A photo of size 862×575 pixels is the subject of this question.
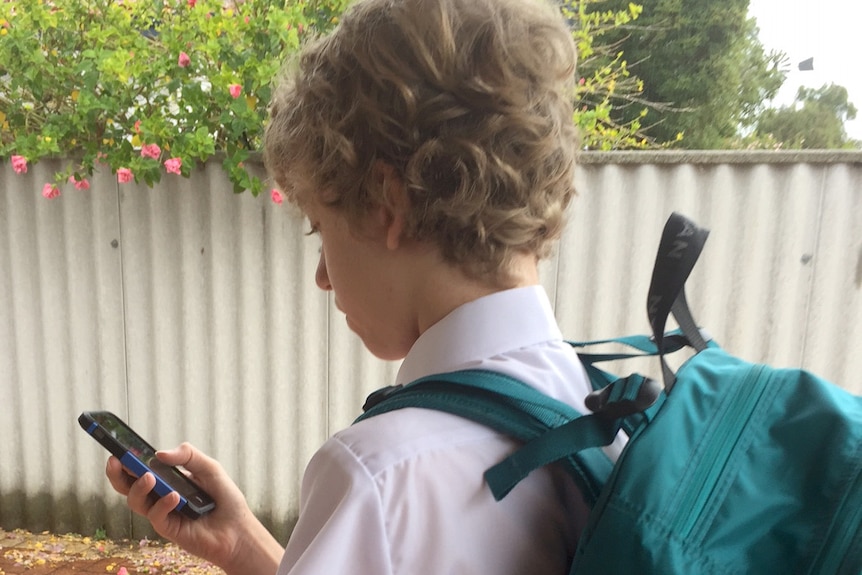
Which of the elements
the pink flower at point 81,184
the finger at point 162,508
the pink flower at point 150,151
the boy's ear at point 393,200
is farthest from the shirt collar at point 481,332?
the pink flower at point 81,184

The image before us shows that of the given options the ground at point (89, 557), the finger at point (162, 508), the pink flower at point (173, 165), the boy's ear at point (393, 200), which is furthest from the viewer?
the ground at point (89, 557)

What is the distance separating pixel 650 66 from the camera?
2158mm

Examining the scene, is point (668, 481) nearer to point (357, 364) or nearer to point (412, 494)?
point (412, 494)

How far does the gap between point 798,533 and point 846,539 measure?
0.10 ft

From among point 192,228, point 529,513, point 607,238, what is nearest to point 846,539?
point 529,513

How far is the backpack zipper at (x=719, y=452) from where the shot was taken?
1.69 feet

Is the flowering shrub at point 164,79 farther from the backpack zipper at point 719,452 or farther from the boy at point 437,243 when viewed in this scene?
the backpack zipper at point 719,452

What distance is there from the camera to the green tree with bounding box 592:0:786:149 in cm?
201

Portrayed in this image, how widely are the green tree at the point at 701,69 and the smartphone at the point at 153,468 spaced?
1.72 meters

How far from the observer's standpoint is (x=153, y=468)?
111cm

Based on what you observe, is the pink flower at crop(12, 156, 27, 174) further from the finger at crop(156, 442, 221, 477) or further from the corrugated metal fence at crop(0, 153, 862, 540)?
the finger at crop(156, 442, 221, 477)

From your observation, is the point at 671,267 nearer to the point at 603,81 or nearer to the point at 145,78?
the point at 603,81

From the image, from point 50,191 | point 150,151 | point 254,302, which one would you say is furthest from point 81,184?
point 254,302

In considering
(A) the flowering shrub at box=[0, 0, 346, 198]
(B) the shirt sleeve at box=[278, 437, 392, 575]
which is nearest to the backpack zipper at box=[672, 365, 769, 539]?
(B) the shirt sleeve at box=[278, 437, 392, 575]
